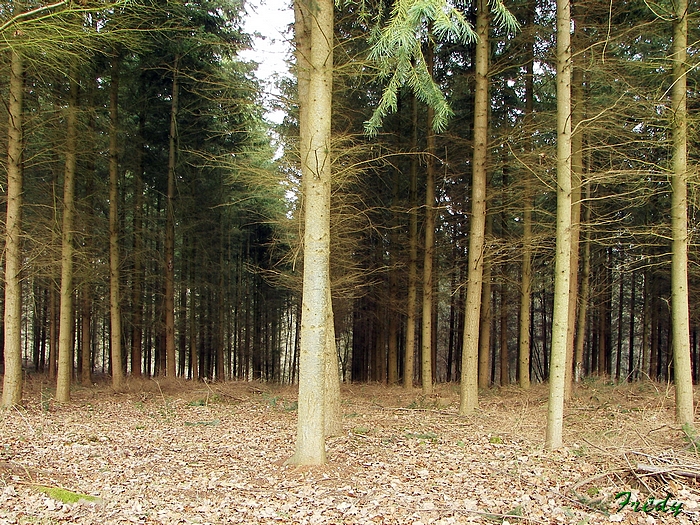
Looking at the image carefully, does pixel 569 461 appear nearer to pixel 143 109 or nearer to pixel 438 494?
pixel 438 494

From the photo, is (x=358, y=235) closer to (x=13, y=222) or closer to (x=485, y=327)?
(x=485, y=327)

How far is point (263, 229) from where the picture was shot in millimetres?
25703

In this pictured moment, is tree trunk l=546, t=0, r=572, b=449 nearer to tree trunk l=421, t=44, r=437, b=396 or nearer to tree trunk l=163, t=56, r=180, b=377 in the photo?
tree trunk l=421, t=44, r=437, b=396

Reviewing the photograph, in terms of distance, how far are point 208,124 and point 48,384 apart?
32.9 ft

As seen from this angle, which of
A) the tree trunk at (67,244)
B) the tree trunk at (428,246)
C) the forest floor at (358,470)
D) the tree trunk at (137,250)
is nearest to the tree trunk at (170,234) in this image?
the tree trunk at (137,250)

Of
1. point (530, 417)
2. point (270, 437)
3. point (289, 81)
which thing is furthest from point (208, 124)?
point (530, 417)

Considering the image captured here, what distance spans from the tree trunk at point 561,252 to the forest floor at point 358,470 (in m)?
0.59

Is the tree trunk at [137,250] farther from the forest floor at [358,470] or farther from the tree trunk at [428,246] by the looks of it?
the tree trunk at [428,246]

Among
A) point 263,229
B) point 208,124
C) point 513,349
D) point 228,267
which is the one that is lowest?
point 513,349

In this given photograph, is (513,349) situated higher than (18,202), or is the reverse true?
(18,202)

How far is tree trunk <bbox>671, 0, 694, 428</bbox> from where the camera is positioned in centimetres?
716

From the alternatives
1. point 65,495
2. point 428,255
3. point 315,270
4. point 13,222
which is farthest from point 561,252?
point 13,222

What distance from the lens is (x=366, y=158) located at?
1319 cm

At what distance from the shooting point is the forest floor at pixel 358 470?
468cm
